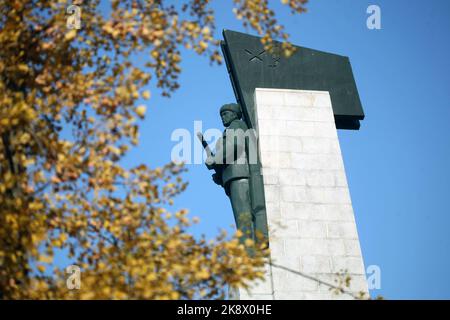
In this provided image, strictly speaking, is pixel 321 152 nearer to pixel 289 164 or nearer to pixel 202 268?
pixel 289 164

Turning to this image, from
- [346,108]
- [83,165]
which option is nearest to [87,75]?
[83,165]

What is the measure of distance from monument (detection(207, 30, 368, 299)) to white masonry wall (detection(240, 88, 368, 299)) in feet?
0.07

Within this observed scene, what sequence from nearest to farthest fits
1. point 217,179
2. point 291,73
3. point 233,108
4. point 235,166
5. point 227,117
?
point 235,166 → point 217,179 → point 227,117 → point 233,108 → point 291,73

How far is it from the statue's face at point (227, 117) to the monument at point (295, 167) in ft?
0.08

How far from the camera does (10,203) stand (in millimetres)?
6090

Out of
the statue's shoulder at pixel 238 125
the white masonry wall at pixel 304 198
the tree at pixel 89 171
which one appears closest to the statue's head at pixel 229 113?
the statue's shoulder at pixel 238 125

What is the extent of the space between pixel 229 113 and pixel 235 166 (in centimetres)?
157

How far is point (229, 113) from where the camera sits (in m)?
12.6

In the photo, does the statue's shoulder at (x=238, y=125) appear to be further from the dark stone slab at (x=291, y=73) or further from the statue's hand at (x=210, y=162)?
the statue's hand at (x=210, y=162)

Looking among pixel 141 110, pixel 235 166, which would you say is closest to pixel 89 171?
pixel 141 110

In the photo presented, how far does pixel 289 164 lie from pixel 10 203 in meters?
6.90

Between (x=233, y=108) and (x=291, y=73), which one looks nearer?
(x=233, y=108)

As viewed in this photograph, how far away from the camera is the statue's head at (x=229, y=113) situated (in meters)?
12.5

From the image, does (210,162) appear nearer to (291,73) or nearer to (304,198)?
(304,198)
